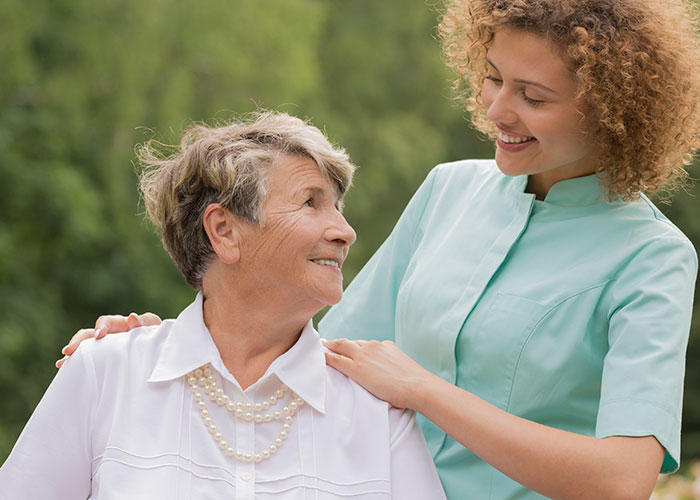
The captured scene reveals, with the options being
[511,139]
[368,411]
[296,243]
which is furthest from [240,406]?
[511,139]

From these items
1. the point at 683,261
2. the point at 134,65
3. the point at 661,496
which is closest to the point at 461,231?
the point at 683,261

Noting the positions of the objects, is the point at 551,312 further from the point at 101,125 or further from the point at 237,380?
the point at 101,125

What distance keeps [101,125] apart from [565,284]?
845 centimetres

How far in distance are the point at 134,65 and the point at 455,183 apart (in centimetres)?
768

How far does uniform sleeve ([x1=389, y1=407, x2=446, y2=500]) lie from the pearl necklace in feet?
0.77

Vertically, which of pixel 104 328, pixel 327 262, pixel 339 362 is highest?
pixel 327 262

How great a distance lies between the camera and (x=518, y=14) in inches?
91.6

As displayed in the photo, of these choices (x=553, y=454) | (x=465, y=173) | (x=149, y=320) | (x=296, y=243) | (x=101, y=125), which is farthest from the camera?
(x=101, y=125)

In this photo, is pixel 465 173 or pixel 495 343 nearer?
pixel 495 343

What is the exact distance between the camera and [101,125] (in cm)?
1019

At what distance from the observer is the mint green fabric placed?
2219 millimetres

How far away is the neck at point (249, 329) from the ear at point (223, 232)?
0.27 feet

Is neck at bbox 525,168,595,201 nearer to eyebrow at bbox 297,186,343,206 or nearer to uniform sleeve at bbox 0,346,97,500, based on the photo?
eyebrow at bbox 297,186,343,206

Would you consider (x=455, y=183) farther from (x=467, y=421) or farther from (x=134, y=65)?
(x=134, y=65)
